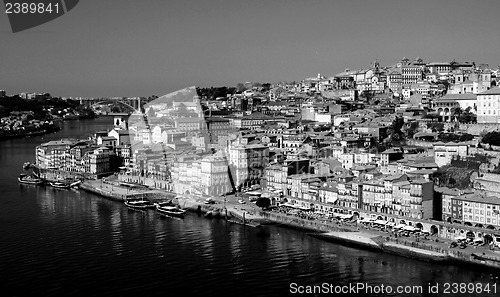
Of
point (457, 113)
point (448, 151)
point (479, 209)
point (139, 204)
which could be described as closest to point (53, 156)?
point (139, 204)

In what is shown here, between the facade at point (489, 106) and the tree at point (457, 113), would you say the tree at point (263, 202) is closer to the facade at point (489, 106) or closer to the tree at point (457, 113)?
the facade at point (489, 106)

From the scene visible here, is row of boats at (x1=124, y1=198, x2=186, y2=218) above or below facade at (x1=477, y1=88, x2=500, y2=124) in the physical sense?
below

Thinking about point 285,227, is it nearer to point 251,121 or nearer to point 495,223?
point 495,223

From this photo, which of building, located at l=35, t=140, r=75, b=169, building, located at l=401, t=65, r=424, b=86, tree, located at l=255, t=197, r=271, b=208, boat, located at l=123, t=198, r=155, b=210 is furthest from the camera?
building, located at l=401, t=65, r=424, b=86

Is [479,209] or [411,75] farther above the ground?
[411,75]

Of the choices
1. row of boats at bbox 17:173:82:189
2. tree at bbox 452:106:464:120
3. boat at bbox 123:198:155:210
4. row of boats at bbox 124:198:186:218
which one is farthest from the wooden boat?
tree at bbox 452:106:464:120

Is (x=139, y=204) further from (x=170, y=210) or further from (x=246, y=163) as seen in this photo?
(x=246, y=163)

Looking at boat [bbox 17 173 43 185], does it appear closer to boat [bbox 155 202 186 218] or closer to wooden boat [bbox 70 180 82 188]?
wooden boat [bbox 70 180 82 188]

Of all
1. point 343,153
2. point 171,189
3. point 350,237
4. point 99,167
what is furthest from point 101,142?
point 350,237
